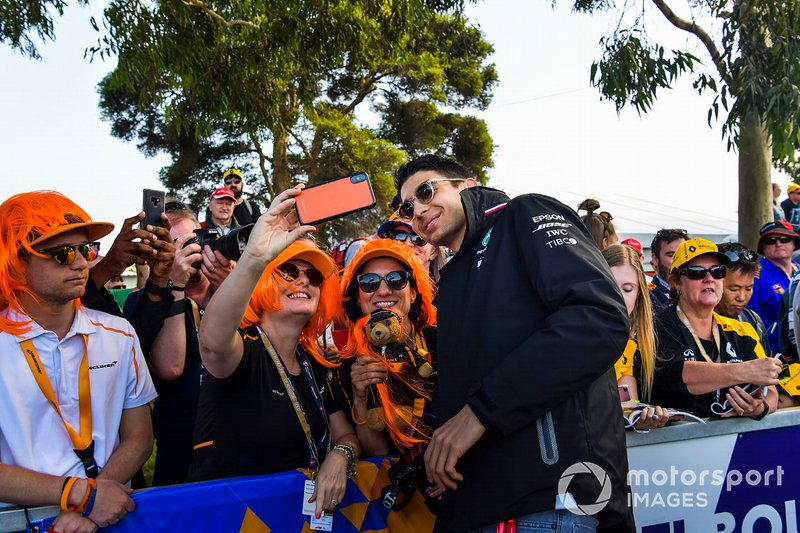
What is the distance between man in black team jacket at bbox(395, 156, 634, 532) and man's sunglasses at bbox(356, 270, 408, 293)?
95 centimetres

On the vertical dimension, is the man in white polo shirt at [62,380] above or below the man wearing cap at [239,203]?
below

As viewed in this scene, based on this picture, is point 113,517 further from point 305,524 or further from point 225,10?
point 225,10

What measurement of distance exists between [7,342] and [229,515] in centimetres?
105

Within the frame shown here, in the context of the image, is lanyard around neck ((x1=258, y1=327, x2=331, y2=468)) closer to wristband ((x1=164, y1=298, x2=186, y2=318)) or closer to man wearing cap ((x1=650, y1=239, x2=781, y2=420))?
wristband ((x1=164, y1=298, x2=186, y2=318))

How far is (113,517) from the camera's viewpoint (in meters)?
2.32

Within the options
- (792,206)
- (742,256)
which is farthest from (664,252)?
(792,206)

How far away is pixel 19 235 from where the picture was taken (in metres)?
2.52

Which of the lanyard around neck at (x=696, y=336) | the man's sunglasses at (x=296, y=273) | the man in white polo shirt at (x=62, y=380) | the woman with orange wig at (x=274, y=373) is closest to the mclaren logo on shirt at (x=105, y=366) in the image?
the man in white polo shirt at (x=62, y=380)

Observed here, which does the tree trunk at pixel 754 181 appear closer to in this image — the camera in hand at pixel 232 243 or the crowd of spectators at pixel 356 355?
the crowd of spectators at pixel 356 355

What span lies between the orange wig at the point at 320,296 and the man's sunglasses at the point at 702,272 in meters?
2.11

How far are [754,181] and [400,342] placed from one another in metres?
8.02

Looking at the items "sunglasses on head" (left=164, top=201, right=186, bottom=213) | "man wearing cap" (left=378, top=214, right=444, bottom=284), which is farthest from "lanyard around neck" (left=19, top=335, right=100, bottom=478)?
"man wearing cap" (left=378, top=214, right=444, bottom=284)

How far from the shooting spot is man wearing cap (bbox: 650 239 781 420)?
323 centimetres

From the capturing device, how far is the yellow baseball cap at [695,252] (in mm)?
3918
